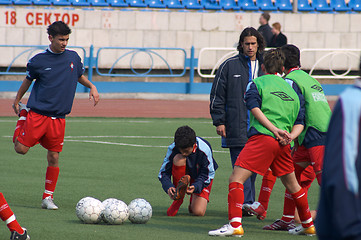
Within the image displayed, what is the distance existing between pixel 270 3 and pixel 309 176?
21.0 meters

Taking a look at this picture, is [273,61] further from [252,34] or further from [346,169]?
[346,169]

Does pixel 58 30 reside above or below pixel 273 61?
above

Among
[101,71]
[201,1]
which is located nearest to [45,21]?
[101,71]

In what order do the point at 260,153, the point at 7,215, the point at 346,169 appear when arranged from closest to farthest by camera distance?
the point at 346,169
the point at 7,215
the point at 260,153

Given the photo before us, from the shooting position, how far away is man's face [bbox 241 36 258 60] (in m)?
7.34

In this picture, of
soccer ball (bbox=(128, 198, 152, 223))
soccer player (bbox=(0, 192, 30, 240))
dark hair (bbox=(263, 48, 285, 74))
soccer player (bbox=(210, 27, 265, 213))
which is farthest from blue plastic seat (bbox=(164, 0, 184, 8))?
soccer player (bbox=(0, 192, 30, 240))

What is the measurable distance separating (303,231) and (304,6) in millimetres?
21692

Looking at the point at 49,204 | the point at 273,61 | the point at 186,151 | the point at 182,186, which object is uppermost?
the point at 273,61

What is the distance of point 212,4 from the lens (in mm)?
26797

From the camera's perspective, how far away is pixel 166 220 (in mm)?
7211

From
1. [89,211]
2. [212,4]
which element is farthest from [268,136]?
[212,4]

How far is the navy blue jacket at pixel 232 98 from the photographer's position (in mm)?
7453

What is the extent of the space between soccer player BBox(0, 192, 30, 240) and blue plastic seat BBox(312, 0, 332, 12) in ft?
75.3

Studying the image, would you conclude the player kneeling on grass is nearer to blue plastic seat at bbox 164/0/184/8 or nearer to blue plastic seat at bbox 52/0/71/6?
blue plastic seat at bbox 52/0/71/6
